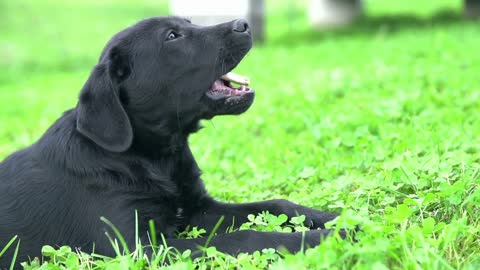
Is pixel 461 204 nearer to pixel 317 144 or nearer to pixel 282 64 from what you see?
pixel 317 144

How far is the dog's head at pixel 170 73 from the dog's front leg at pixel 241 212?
1.56ft

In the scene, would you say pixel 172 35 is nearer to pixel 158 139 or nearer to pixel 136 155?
pixel 158 139

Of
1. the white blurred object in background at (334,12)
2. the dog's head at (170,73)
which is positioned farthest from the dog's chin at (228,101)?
the white blurred object in background at (334,12)

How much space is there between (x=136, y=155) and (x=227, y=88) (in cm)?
63

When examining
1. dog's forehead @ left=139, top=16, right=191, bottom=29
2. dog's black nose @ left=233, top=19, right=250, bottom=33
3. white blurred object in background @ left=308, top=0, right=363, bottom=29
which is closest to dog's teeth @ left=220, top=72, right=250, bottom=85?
dog's black nose @ left=233, top=19, right=250, bottom=33

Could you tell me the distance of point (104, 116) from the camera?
10.7 ft

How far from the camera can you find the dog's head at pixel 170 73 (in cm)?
351

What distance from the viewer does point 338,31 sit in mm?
13008

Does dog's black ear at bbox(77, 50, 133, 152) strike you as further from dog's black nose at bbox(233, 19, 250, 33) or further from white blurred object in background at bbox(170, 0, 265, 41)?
white blurred object in background at bbox(170, 0, 265, 41)

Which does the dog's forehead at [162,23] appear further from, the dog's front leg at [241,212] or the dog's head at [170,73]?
the dog's front leg at [241,212]

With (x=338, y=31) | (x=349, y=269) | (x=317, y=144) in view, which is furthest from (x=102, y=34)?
(x=349, y=269)

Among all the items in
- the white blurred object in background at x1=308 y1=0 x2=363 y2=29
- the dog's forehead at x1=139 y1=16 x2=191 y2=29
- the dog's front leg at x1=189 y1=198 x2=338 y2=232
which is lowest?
the white blurred object in background at x1=308 y1=0 x2=363 y2=29

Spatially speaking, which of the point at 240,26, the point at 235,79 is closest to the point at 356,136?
the point at 235,79

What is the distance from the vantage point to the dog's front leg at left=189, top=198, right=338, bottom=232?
11.1ft
